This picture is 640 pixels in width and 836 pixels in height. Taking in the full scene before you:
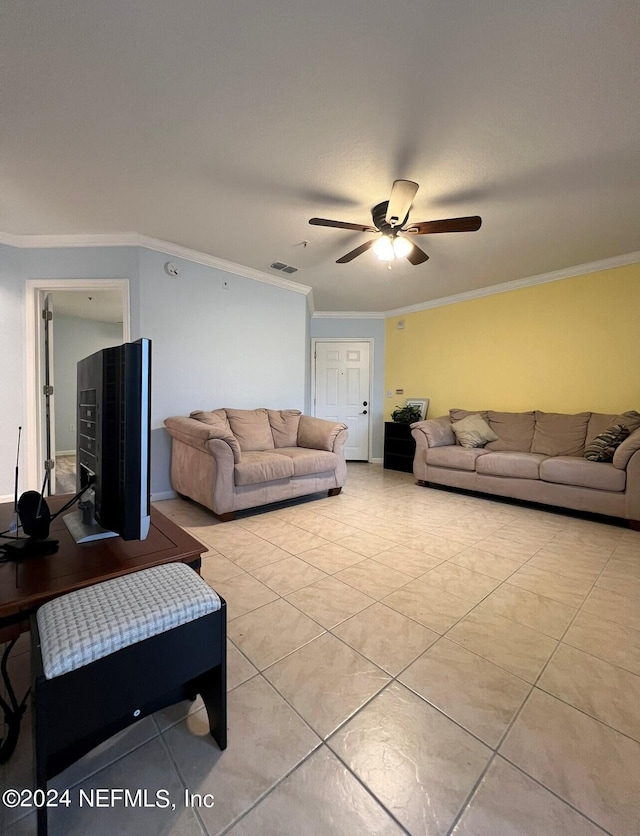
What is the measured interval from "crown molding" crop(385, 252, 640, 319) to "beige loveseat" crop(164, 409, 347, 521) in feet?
8.21

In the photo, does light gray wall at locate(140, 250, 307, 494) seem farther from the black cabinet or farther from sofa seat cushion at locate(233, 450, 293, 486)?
the black cabinet

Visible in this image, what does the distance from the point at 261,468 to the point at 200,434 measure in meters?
0.57

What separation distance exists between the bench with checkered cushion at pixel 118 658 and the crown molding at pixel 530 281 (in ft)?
14.7

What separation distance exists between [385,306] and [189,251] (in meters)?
2.89

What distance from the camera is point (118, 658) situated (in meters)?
0.78

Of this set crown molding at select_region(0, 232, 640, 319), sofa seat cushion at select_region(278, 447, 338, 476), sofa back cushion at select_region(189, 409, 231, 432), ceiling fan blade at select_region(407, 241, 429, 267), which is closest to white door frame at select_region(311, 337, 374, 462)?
crown molding at select_region(0, 232, 640, 319)

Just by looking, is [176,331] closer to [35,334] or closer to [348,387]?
[35,334]

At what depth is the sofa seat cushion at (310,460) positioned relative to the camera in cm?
323

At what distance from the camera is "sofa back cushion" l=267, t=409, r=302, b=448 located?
386 cm

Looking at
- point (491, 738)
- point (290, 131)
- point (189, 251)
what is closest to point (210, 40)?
point (290, 131)

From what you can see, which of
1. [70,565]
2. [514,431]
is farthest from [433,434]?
[70,565]

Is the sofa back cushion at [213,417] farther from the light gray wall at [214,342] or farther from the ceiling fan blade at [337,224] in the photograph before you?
the ceiling fan blade at [337,224]

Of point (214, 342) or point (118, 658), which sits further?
point (214, 342)

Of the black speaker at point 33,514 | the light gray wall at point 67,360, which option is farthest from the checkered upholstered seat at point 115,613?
the light gray wall at point 67,360
